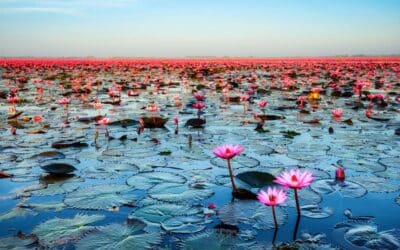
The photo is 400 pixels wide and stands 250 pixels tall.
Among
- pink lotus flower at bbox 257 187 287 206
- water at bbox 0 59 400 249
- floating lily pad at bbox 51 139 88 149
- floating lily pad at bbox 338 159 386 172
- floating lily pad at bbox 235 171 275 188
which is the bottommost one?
water at bbox 0 59 400 249

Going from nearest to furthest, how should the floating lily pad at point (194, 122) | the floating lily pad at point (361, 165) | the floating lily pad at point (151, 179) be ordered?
1. the floating lily pad at point (151, 179)
2. the floating lily pad at point (361, 165)
3. the floating lily pad at point (194, 122)

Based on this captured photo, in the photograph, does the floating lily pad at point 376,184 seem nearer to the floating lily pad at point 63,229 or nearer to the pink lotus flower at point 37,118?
the floating lily pad at point 63,229

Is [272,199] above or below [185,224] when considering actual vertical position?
above

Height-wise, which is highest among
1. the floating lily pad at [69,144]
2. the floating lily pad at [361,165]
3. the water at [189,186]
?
the floating lily pad at [69,144]

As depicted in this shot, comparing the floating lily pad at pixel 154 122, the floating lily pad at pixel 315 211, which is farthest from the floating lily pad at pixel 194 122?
the floating lily pad at pixel 315 211

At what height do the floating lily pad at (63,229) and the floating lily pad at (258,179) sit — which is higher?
the floating lily pad at (258,179)

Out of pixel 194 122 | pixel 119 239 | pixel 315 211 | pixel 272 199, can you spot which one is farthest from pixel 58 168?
pixel 194 122

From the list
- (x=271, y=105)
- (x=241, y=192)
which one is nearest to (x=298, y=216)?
(x=241, y=192)

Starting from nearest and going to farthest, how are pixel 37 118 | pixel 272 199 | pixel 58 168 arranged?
pixel 272 199
pixel 58 168
pixel 37 118

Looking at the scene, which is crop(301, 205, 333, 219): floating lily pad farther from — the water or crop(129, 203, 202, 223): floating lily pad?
crop(129, 203, 202, 223): floating lily pad

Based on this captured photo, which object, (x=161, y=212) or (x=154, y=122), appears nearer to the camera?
(x=161, y=212)

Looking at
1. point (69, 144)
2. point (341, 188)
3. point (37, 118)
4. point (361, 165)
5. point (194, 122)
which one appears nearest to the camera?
point (341, 188)

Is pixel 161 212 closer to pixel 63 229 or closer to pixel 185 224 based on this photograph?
pixel 185 224

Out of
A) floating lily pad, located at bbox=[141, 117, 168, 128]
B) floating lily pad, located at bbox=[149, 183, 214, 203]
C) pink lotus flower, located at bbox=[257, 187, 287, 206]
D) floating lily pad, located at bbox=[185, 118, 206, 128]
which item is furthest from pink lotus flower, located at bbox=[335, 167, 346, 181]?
floating lily pad, located at bbox=[141, 117, 168, 128]
